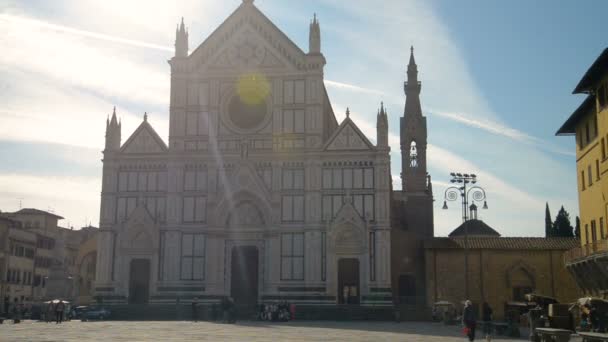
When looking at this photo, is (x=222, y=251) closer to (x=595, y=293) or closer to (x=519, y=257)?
(x=519, y=257)

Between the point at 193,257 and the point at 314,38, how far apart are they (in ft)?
57.9

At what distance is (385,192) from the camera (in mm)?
47094

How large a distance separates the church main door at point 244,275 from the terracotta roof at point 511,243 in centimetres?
1199

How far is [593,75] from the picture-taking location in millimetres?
34938

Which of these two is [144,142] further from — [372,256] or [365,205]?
[372,256]

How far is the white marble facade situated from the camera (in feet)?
155

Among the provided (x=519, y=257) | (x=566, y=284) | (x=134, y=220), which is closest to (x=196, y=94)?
(x=134, y=220)

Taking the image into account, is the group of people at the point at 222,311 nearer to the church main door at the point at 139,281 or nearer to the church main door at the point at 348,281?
the church main door at the point at 139,281

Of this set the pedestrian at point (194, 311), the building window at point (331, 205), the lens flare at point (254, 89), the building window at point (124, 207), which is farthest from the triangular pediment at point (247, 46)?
the pedestrian at point (194, 311)

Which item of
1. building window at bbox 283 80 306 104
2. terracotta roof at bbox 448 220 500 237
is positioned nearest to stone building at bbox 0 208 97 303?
building window at bbox 283 80 306 104

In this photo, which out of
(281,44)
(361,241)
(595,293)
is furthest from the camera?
(281,44)

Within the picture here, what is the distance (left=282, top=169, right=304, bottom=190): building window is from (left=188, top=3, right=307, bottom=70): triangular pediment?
7507mm

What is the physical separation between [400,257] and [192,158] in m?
16.3

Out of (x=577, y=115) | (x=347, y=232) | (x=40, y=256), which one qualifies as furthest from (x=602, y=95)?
(x=40, y=256)
